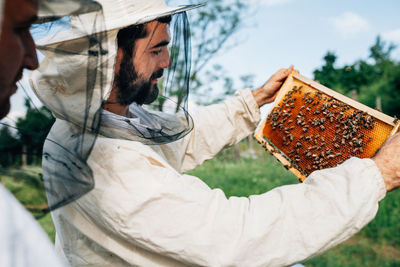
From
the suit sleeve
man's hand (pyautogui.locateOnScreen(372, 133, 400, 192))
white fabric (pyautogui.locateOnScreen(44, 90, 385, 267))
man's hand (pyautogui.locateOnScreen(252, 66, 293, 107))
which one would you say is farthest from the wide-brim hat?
man's hand (pyautogui.locateOnScreen(372, 133, 400, 192))

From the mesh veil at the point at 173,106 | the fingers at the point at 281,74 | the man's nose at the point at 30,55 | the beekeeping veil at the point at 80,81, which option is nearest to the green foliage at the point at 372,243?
the fingers at the point at 281,74

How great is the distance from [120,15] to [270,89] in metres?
1.54

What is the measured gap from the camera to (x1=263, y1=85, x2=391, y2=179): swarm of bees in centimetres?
220

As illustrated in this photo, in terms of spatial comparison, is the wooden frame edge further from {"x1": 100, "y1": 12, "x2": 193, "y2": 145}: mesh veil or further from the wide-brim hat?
the wide-brim hat

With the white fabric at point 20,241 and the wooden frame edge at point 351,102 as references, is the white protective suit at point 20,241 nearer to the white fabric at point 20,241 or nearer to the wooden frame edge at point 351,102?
the white fabric at point 20,241

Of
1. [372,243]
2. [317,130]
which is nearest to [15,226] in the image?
[317,130]

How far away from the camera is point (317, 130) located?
2.45 metres

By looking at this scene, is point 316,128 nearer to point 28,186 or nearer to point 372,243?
point 28,186

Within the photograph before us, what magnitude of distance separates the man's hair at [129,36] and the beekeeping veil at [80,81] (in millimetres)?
92

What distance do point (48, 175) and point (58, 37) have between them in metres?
0.67

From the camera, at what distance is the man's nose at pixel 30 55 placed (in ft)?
3.82

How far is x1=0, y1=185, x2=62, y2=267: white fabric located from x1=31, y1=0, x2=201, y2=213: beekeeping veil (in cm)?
73

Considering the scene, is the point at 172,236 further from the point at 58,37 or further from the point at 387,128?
the point at 387,128

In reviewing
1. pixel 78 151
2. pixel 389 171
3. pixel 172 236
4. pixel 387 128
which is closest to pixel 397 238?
pixel 387 128
